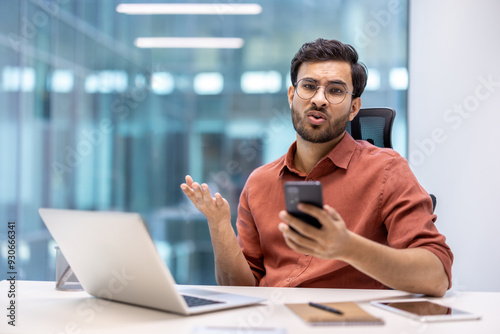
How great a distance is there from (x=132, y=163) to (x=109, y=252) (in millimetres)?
2662

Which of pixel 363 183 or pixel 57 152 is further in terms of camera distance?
pixel 57 152

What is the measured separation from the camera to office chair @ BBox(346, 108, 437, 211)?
77.8 inches

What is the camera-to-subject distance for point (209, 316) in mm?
1096

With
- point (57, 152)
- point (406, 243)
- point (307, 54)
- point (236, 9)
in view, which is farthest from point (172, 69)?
point (406, 243)

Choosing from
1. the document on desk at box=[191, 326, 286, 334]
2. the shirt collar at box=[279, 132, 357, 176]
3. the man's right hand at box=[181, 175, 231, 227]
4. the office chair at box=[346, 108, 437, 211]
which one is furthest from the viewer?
the office chair at box=[346, 108, 437, 211]

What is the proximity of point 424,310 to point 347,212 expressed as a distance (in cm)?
53

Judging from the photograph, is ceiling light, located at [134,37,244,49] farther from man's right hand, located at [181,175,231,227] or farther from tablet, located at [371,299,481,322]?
tablet, located at [371,299,481,322]

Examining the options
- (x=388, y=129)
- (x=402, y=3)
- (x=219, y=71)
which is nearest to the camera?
(x=388, y=129)

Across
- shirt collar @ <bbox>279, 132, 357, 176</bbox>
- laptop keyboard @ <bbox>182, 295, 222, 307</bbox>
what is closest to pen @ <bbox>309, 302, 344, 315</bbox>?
laptop keyboard @ <bbox>182, 295, 222, 307</bbox>

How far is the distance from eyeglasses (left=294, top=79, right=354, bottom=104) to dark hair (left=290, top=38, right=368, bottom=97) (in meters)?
0.09

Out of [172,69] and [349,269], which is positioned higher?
[172,69]

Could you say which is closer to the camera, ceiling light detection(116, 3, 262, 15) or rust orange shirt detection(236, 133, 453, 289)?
→ rust orange shirt detection(236, 133, 453, 289)

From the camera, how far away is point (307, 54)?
1.82 meters

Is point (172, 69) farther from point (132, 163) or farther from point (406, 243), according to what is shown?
point (406, 243)
